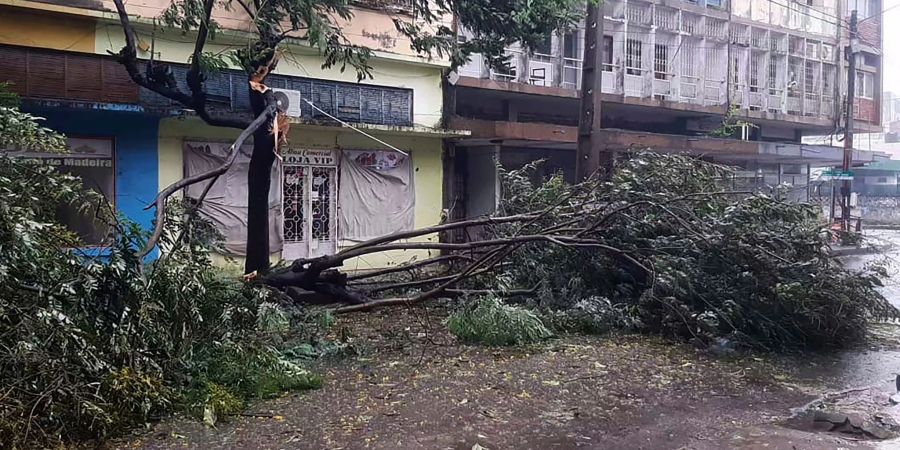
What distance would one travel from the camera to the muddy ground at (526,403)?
4.47 metres

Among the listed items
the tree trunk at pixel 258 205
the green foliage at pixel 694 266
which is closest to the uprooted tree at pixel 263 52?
the tree trunk at pixel 258 205

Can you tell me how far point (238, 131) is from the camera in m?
11.9

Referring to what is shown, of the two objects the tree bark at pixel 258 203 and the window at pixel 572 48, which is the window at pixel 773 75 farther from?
the tree bark at pixel 258 203

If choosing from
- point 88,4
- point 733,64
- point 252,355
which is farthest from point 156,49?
point 733,64

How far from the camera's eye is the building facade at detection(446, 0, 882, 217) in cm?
1579

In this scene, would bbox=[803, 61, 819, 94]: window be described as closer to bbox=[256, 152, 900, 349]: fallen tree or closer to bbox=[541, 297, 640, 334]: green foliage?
bbox=[256, 152, 900, 349]: fallen tree

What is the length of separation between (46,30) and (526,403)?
8.79 metres

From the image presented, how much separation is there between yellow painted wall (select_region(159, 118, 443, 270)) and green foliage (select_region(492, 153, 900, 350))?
4482 mm

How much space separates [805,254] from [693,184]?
1765 millimetres

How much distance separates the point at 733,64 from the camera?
2211 cm

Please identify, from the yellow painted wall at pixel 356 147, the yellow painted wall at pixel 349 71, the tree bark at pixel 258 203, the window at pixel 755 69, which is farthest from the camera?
the window at pixel 755 69

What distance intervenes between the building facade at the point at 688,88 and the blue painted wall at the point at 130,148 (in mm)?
5770

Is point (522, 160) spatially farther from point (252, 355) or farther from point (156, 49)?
point (252, 355)

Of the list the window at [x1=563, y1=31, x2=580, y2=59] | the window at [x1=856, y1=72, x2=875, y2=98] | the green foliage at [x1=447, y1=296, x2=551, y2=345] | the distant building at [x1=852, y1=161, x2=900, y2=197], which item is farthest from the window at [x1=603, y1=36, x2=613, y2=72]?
the distant building at [x1=852, y1=161, x2=900, y2=197]
